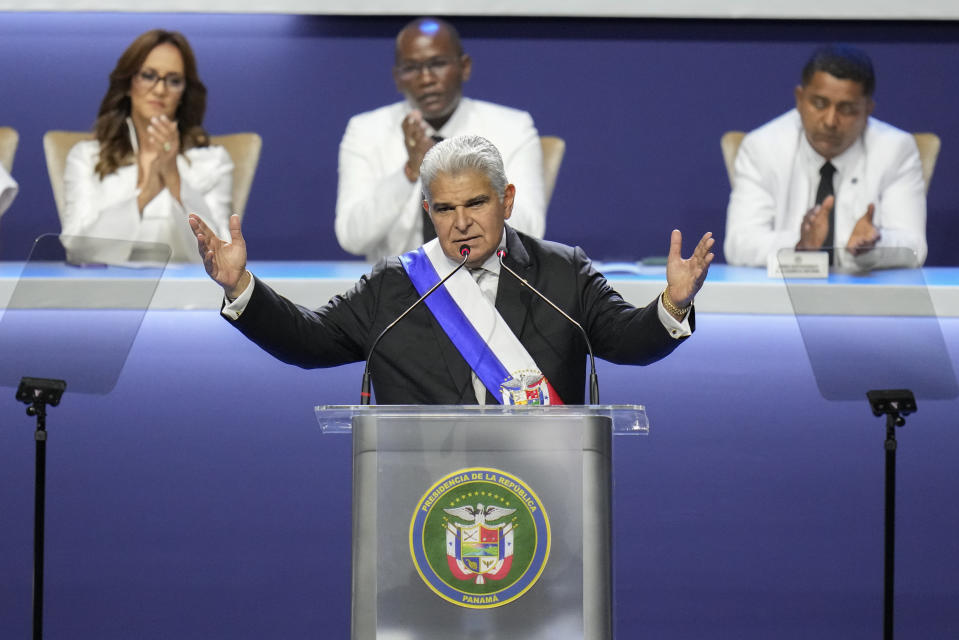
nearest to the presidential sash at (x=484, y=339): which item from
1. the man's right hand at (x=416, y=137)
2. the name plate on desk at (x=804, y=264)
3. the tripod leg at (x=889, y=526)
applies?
the tripod leg at (x=889, y=526)

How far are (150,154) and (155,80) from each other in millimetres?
297

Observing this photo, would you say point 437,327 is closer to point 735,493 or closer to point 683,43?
point 735,493

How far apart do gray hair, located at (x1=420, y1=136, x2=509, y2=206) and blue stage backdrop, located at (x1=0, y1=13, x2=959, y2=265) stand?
114 inches

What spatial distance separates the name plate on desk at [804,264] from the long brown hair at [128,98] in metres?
1.95

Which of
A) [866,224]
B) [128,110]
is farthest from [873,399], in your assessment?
[128,110]

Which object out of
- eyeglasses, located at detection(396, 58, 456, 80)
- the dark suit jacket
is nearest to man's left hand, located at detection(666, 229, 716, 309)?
the dark suit jacket

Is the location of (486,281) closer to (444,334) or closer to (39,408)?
(444,334)

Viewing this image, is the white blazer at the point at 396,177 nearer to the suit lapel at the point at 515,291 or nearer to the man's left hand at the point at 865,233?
the man's left hand at the point at 865,233

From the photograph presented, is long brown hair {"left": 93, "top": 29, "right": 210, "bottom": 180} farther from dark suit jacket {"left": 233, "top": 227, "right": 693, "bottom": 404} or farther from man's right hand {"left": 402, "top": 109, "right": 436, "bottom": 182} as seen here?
dark suit jacket {"left": 233, "top": 227, "right": 693, "bottom": 404}

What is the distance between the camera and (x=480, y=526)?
5.39 ft

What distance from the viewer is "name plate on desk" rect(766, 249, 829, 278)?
9.98 feet

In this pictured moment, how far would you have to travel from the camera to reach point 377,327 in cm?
223

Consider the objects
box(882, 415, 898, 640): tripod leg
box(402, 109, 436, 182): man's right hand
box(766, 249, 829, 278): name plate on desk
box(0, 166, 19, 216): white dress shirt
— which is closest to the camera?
box(882, 415, 898, 640): tripod leg

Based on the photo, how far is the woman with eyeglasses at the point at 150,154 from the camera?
3828mm
